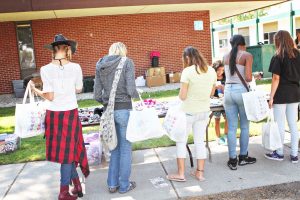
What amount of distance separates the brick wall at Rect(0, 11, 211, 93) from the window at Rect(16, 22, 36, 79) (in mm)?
245

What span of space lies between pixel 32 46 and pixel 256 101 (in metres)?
12.9

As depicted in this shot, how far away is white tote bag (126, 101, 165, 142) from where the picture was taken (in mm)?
4523

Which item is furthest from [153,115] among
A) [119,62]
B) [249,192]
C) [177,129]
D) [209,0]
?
[209,0]

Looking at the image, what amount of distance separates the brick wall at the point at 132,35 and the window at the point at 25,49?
0.25 metres

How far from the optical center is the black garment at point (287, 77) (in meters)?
5.18

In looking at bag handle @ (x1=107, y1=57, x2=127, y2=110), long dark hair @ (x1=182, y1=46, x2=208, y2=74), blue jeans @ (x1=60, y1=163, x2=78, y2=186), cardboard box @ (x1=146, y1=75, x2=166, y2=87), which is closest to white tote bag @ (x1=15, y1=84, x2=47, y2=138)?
blue jeans @ (x1=60, y1=163, x2=78, y2=186)

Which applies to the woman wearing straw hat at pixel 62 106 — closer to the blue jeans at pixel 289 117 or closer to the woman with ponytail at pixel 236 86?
the woman with ponytail at pixel 236 86

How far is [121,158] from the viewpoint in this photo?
15.5 feet

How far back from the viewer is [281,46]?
517 centimetres

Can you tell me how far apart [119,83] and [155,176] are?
1.54 metres

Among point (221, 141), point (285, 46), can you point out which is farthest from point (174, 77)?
point (285, 46)

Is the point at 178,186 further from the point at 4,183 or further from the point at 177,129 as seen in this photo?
the point at 4,183

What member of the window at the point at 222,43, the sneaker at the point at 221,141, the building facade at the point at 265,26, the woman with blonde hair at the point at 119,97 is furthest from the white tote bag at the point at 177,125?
the window at the point at 222,43

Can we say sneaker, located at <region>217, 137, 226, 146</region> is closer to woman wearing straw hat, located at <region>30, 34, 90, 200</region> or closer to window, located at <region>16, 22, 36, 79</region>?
woman wearing straw hat, located at <region>30, 34, 90, 200</region>
